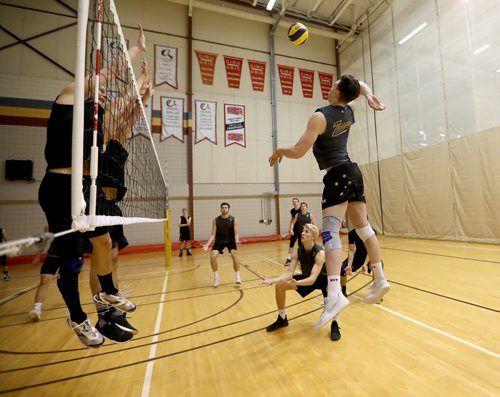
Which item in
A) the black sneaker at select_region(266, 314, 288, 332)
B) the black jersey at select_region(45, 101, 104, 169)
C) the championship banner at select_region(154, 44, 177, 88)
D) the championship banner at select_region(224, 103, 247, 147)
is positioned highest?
the championship banner at select_region(154, 44, 177, 88)

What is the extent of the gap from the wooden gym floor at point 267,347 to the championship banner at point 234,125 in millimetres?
8780

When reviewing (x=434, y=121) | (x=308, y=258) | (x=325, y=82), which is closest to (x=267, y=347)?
(x=308, y=258)

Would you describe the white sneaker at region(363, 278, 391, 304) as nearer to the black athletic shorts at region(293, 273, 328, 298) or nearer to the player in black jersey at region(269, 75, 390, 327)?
the player in black jersey at region(269, 75, 390, 327)

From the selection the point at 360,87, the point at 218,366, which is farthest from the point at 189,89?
the point at 218,366

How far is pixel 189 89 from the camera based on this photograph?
12250 millimetres

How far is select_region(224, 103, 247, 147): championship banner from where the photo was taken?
42.1 feet

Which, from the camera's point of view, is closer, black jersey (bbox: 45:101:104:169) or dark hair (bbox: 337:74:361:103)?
black jersey (bbox: 45:101:104:169)

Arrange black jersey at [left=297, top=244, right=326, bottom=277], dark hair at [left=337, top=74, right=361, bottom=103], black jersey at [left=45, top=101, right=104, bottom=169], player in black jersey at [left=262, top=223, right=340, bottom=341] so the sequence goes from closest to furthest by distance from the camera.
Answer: black jersey at [left=45, top=101, right=104, bottom=169]
dark hair at [left=337, top=74, right=361, bottom=103]
player in black jersey at [left=262, top=223, right=340, bottom=341]
black jersey at [left=297, top=244, right=326, bottom=277]

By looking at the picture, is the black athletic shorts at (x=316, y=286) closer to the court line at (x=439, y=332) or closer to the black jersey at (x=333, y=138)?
the court line at (x=439, y=332)

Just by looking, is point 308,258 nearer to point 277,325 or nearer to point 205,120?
point 277,325

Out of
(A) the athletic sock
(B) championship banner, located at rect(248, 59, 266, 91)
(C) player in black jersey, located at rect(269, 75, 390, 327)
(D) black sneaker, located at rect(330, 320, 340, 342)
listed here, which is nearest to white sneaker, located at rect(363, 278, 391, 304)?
(C) player in black jersey, located at rect(269, 75, 390, 327)

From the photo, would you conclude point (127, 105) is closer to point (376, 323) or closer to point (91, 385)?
point (91, 385)

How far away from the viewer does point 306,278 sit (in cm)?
354

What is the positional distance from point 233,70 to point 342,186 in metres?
12.4
